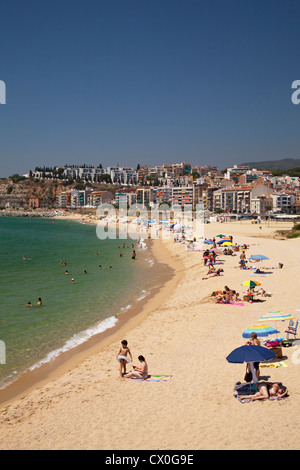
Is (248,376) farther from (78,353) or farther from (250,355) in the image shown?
(78,353)

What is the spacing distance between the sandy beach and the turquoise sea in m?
1.35

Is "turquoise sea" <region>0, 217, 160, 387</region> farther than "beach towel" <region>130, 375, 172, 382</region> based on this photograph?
Yes

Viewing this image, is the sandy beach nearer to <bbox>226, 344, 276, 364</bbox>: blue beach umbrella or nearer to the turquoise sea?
<bbox>226, 344, 276, 364</bbox>: blue beach umbrella

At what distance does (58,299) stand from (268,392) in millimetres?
13489

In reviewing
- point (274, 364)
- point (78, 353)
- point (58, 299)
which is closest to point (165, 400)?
point (274, 364)

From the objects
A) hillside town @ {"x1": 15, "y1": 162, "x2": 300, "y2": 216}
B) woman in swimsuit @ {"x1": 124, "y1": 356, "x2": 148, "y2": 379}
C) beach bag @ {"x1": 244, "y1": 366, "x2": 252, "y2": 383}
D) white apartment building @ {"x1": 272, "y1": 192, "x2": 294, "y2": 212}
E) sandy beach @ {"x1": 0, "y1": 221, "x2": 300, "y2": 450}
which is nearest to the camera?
sandy beach @ {"x1": 0, "y1": 221, "x2": 300, "y2": 450}

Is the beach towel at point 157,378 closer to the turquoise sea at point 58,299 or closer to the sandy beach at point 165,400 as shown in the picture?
the sandy beach at point 165,400

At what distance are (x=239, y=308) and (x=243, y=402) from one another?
24.1 ft

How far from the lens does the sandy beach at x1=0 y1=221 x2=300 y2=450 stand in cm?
643

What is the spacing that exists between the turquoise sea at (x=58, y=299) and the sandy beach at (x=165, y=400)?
4.43 feet

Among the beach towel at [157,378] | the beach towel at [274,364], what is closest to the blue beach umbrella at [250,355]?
the beach towel at [274,364]

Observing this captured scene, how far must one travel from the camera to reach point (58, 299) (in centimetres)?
1905

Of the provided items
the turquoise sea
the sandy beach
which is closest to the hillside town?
the turquoise sea
